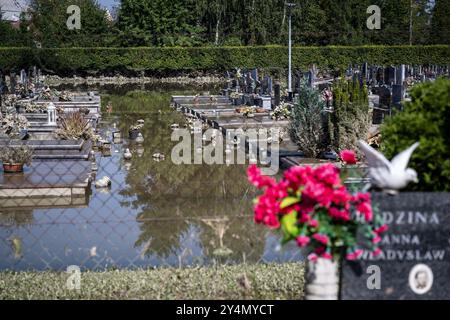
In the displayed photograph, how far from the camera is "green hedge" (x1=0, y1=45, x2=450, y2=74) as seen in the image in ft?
160

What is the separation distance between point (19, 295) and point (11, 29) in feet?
161

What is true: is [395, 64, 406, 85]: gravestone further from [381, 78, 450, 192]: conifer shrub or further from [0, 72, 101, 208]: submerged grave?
[381, 78, 450, 192]: conifer shrub

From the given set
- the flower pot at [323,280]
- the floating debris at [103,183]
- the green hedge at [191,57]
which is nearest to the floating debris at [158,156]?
the floating debris at [103,183]

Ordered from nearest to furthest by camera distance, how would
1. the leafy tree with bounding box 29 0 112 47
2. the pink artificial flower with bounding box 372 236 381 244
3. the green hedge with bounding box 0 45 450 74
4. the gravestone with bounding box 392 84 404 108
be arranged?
the pink artificial flower with bounding box 372 236 381 244 < the gravestone with bounding box 392 84 404 108 < the green hedge with bounding box 0 45 450 74 < the leafy tree with bounding box 29 0 112 47

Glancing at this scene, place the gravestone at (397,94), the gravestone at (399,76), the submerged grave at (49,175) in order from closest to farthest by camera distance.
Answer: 1. the submerged grave at (49,175)
2. the gravestone at (397,94)
3. the gravestone at (399,76)

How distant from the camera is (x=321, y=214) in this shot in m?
4.52

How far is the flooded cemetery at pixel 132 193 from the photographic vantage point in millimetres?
8031

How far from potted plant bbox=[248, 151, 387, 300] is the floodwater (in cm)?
33

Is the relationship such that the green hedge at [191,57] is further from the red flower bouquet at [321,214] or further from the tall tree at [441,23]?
the red flower bouquet at [321,214]

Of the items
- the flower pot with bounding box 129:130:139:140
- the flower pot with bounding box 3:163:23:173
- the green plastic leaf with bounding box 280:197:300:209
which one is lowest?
the flower pot with bounding box 129:130:139:140

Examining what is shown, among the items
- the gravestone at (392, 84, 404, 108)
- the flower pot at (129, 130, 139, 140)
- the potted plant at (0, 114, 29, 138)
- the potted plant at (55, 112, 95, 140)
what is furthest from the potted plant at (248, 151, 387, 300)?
the flower pot at (129, 130, 139, 140)

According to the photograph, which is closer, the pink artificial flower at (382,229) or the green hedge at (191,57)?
the pink artificial flower at (382,229)

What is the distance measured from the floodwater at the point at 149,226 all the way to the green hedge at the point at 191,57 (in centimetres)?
3569
